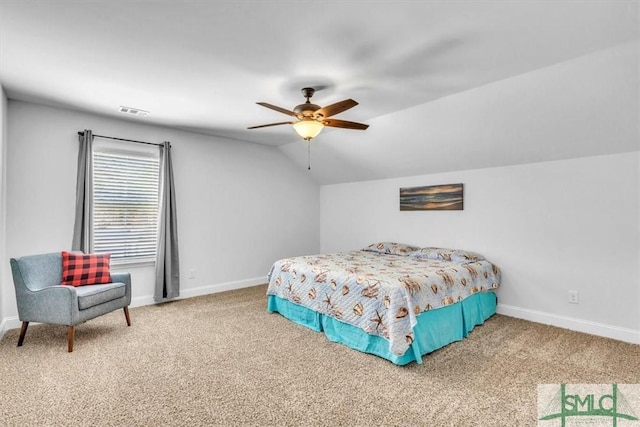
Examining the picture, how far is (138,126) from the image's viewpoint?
4.30m

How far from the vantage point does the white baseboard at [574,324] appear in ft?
10.2

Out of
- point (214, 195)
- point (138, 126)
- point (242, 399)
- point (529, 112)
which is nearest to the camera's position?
point (242, 399)

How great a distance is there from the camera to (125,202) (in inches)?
166

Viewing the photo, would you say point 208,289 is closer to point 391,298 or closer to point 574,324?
point 391,298

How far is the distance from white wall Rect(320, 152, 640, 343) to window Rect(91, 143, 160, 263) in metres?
3.81

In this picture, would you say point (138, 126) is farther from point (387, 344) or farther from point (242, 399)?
point (387, 344)

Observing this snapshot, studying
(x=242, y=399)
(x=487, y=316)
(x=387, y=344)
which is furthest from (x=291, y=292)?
(x=487, y=316)

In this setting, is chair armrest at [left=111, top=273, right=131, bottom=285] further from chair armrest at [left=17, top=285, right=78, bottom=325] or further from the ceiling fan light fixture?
the ceiling fan light fixture

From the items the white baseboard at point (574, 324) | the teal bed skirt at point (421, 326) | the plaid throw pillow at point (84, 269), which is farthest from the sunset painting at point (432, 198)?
the plaid throw pillow at point (84, 269)

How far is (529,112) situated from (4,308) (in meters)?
5.74
